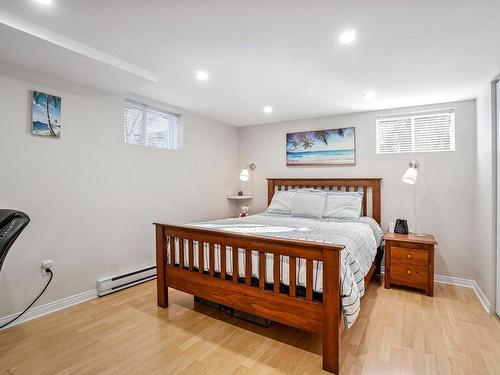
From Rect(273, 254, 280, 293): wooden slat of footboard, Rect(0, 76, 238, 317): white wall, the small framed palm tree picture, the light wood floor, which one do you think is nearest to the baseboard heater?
Rect(0, 76, 238, 317): white wall

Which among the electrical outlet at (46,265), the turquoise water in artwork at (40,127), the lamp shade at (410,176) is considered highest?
the turquoise water in artwork at (40,127)

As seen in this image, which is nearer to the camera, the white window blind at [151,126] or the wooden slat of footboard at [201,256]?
the wooden slat of footboard at [201,256]

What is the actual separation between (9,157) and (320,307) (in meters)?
2.68

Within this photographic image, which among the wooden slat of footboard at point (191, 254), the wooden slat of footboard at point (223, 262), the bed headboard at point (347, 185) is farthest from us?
the bed headboard at point (347, 185)

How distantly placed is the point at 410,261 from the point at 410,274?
14 cm

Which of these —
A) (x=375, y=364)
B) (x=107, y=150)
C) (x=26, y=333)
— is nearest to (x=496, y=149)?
(x=375, y=364)

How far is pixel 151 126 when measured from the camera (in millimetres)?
3504

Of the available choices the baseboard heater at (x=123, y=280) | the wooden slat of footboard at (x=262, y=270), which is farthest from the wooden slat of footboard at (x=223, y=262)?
the baseboard heater at (x=123, y=280)

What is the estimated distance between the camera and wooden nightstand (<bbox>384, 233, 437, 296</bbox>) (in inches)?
113

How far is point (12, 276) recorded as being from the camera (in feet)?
7.44

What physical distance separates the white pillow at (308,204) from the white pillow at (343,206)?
0.08 m

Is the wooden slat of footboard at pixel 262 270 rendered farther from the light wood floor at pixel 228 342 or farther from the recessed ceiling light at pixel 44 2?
the recessed ceiling light at pixel 44 2

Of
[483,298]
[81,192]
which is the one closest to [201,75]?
[81,192]

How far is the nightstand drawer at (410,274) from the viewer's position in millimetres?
2891
